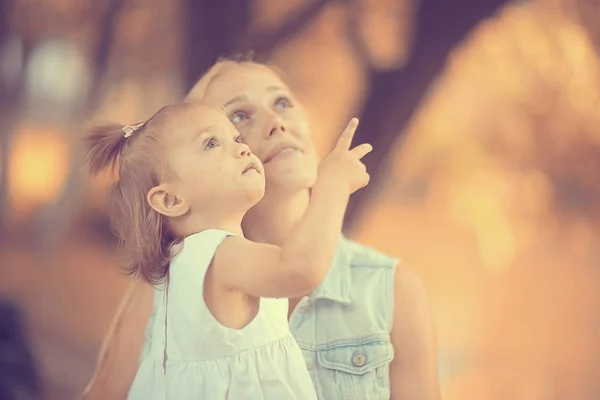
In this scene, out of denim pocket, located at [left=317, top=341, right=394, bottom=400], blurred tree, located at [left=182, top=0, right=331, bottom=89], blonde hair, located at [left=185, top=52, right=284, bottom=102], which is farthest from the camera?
blurred tree, located at [left=182, top=0, right=331, bottom=89]

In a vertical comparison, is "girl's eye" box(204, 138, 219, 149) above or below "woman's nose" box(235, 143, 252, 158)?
above

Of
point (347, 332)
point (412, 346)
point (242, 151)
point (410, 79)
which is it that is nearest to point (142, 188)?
point (242, 151)

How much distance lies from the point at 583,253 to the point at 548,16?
0.46 meters

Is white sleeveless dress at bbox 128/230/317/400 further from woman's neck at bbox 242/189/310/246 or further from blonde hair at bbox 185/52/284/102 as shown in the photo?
blonde hair at bbox 185/52/284/102

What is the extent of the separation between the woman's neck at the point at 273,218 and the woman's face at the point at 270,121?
2 centimetres

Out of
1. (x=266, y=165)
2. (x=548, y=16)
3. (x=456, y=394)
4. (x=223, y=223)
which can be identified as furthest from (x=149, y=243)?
(x=548, y=16)

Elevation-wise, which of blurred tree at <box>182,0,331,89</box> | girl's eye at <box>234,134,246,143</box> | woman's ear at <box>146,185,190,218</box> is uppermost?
blurred tree at <box>182,0,331,89</box>

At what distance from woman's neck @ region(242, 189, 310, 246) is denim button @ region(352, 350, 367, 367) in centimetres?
21

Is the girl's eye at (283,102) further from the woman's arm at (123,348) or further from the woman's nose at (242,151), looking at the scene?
the woman's arm at (123,348)

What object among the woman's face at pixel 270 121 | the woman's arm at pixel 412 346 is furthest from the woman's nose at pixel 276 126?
the woman's arm at pixel 412 346

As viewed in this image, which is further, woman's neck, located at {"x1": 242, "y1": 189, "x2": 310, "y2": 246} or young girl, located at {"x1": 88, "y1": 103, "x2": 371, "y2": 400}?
woman's neck, located at {"x1": 242, "y1": 189, "x2": 310, "y2": 246}

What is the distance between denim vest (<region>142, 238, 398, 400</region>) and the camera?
1201 millimetres

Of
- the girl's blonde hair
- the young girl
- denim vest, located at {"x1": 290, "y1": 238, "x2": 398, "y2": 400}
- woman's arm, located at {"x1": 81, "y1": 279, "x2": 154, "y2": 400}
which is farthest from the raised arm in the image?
woman's arm, located at {"x1": 81, "y1": 279, "x2": 154, "y2": 400}

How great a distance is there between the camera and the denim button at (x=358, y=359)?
1203mm
